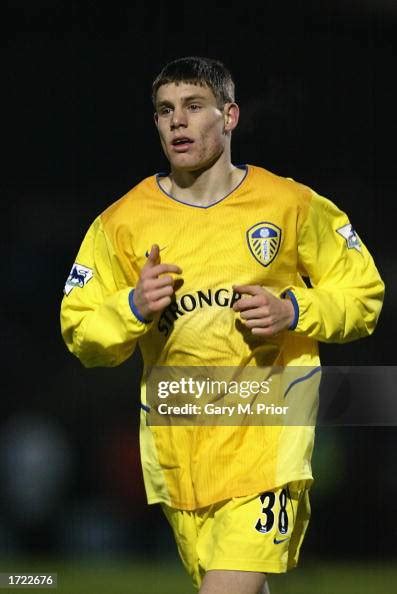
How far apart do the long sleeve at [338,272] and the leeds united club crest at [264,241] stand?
10cm

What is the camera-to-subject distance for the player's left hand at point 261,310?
373cm

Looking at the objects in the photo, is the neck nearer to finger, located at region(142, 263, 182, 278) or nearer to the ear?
the ear

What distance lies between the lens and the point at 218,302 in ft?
12.8

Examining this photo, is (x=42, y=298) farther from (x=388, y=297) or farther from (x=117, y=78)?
(x=388, y=297)

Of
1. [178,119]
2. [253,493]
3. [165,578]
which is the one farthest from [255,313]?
[165,578]

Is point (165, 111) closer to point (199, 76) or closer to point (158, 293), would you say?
point (199, 76)

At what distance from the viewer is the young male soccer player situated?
12.5ft

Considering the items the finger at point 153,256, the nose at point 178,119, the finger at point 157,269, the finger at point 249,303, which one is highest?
the nose at point 178,119

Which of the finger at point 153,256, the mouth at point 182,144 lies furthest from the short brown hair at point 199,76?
the finger at point 153,256

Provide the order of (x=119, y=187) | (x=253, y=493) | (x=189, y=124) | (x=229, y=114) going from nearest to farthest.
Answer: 1. (x=253, y=493)
2. (x=189, y=124)
3. (x=229, y=114)
4. (x=119, y=187)

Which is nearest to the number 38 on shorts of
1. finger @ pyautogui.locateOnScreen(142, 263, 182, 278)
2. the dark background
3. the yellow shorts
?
the yellow shorts

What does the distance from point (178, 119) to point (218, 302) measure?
554mm

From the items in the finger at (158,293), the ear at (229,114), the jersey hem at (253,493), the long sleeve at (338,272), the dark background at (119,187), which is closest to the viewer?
the finger at (158,293)

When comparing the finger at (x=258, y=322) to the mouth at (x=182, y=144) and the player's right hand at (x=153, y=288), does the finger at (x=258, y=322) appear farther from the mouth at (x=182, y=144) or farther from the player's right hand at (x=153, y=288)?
the mouth at (x=182, y=144)
